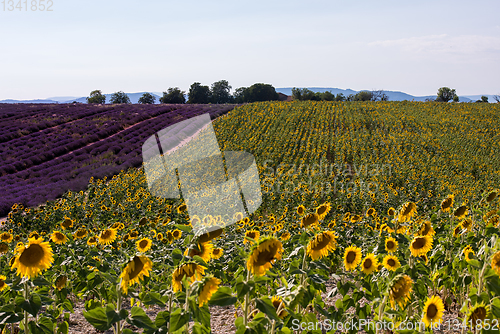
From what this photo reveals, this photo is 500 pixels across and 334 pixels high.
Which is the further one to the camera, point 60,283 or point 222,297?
point 60,283

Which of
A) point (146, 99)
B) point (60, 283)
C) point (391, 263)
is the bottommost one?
point (60, 283)

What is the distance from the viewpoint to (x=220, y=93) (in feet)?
275

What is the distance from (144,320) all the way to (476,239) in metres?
3.01

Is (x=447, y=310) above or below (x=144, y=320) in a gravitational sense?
below

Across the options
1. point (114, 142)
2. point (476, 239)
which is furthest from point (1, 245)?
point (114, 142)

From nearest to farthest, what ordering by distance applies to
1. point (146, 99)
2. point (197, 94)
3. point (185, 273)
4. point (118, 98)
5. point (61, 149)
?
point (185, 273), point (61, 149), point (197, 94), point (146, 99), point (118, 98)

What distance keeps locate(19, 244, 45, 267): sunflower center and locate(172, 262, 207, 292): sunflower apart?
3.71 feet

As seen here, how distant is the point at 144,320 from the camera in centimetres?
176

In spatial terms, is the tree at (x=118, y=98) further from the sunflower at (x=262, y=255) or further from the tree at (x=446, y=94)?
the sunflower at (x=262, y=255)

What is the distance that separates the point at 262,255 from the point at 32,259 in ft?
5.43

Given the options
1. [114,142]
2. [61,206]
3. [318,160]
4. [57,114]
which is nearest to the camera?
[61,206]

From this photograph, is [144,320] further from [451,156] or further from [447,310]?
[451,156]

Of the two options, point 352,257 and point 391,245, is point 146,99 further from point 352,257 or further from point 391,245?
point 391,245

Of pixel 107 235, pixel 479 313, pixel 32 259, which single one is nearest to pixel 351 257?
pixel 479 313
